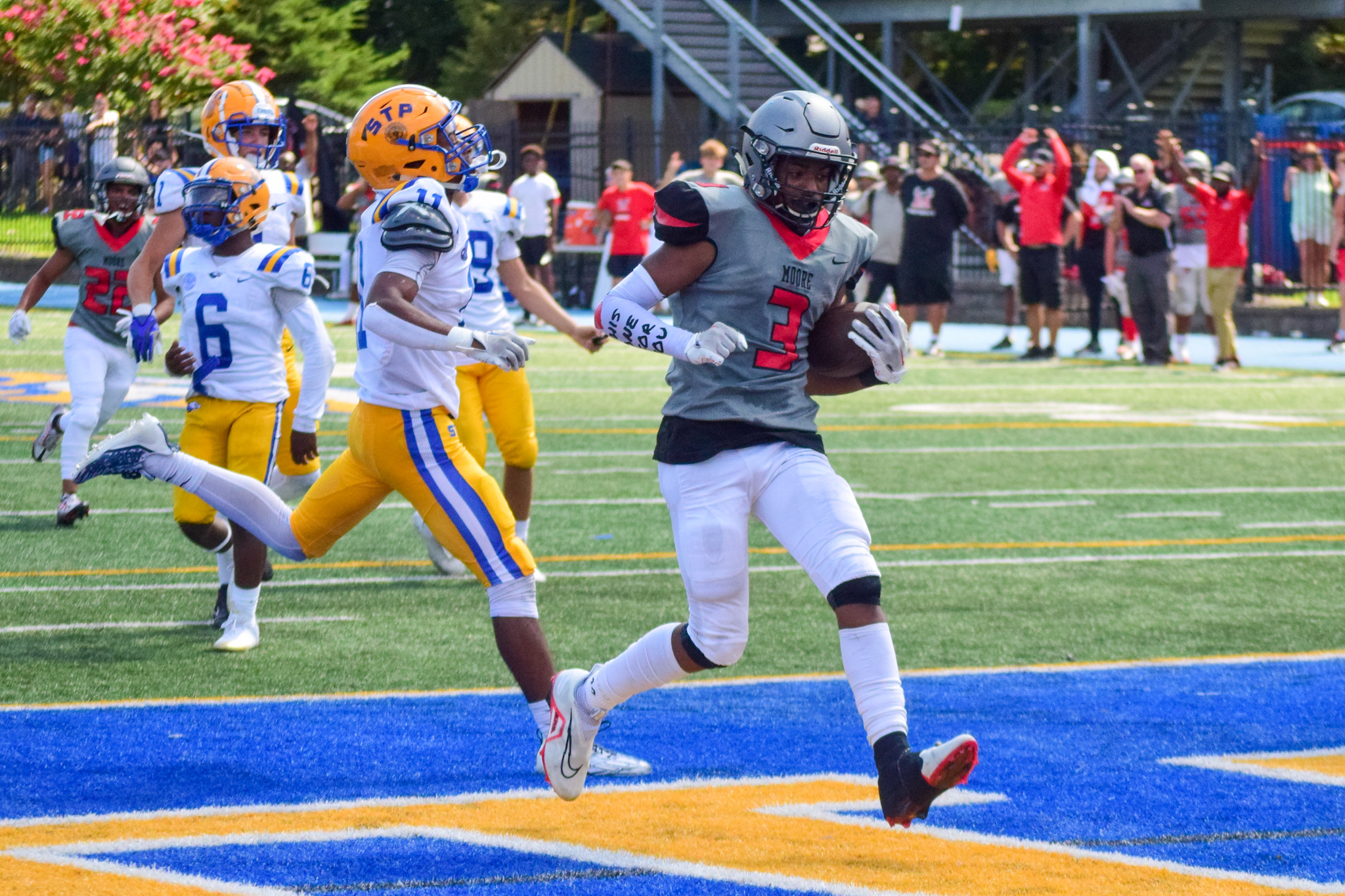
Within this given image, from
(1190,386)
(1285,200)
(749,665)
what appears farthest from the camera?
(1285,200)

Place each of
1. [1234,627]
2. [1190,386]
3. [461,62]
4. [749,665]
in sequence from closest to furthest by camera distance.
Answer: [749,665]
[1234,627]
[1190,386]
[461,62]

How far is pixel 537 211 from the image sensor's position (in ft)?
76.7

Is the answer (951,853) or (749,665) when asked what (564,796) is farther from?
(749,665)

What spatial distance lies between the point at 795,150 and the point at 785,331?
0.47m

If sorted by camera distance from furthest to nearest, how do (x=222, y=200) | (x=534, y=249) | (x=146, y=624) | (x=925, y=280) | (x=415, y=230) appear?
(x=534, y=249) < (x=925, y=280) < (x=146, y=624) < (x=222, y=200) < (x=415, y=230)

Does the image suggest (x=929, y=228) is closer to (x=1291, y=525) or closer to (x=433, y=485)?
(x=1291, y=525)

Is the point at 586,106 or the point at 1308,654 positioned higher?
the point at 586,106

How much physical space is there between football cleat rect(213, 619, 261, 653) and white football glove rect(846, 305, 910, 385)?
10.3 ft

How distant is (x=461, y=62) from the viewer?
47750mm

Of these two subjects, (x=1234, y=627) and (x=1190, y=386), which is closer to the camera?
(x=1234, y=627)

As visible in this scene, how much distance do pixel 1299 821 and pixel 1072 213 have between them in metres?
16.8

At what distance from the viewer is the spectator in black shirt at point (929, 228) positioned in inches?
745

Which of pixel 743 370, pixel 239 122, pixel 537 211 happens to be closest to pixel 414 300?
pixel 743 370

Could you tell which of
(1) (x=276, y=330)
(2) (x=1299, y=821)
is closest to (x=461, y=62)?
(1) (x=276, y=330)
